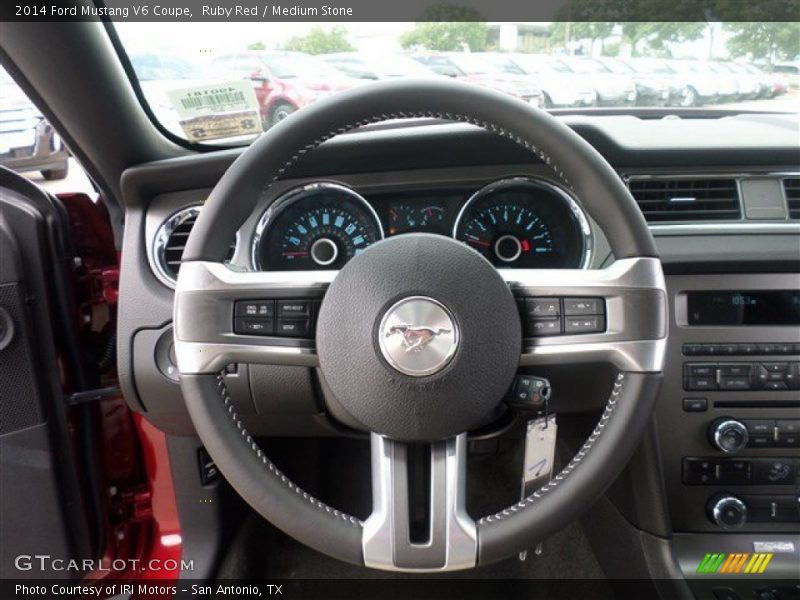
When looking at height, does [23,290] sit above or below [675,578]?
above

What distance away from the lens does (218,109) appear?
1489 millimetres

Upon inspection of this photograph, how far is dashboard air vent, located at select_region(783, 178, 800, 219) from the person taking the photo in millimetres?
1518

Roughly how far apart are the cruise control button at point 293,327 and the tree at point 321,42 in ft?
2.23

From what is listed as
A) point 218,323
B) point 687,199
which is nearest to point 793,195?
point 687,199

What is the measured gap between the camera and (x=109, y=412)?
1.73 meters

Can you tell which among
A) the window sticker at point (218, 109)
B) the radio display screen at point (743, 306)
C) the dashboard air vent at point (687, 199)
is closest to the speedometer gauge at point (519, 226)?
the dashboard air vent at point (687, 199)

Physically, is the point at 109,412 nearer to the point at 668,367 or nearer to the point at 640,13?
the point at 668,367

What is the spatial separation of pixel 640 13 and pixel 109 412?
164 cm

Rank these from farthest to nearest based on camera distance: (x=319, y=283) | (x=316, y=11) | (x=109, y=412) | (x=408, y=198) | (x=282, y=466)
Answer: (x=282, y=466)
(x=109, y=412)
(x=408, y=198)
(x=316, y=11)
(x=319, y=283)

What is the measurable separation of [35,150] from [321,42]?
0.77 m

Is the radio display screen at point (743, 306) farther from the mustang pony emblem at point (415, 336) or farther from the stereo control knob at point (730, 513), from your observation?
the mustang pony emblem at point (415, 336)

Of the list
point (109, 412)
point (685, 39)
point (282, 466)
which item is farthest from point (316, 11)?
point (282, 466)

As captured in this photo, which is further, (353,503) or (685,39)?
(353,503)

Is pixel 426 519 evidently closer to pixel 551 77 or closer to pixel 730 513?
pixel 730 513
